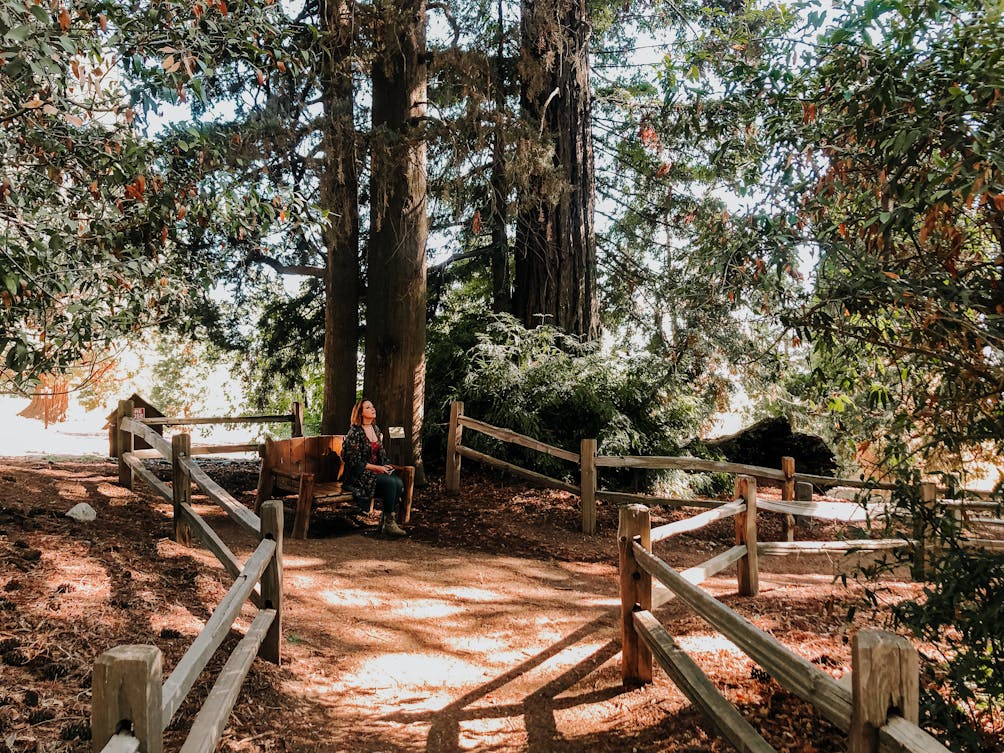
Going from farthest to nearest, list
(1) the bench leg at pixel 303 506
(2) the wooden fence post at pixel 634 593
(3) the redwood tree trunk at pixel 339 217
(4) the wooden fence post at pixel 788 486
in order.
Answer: (3) the redwood tree trunk at pixel 339 217
(4) the wooden fence post at pixel 788 486
(1) the bench leg at pixel 303 506
(2) the wooden fence post at pixel 634 593

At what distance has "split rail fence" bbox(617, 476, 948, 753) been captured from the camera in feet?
7.48

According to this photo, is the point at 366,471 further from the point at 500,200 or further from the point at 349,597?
the point at 500,200

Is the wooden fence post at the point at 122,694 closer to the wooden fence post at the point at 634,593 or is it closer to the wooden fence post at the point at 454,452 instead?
the wooden fence post at the point at 634,593

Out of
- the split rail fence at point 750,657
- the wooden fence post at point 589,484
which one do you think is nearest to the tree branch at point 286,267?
the wooden fence post at point 589,484

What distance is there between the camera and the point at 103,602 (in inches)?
199

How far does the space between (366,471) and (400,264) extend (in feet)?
11.2

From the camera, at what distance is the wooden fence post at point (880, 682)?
89.4 inches

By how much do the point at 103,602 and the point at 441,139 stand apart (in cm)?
737

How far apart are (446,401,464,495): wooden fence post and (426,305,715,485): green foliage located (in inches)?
23.3

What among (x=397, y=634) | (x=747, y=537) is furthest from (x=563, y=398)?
(x=397, y=634)

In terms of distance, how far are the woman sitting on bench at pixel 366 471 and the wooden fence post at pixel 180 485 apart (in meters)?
1.89

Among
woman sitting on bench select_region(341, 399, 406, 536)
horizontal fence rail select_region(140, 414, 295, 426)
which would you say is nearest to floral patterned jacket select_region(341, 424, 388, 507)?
woman sitting on bench select_region(341, 399, 406, 536)

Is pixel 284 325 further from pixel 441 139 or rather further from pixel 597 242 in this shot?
pixel 597 242

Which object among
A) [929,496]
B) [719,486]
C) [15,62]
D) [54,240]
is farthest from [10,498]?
[719,486]
